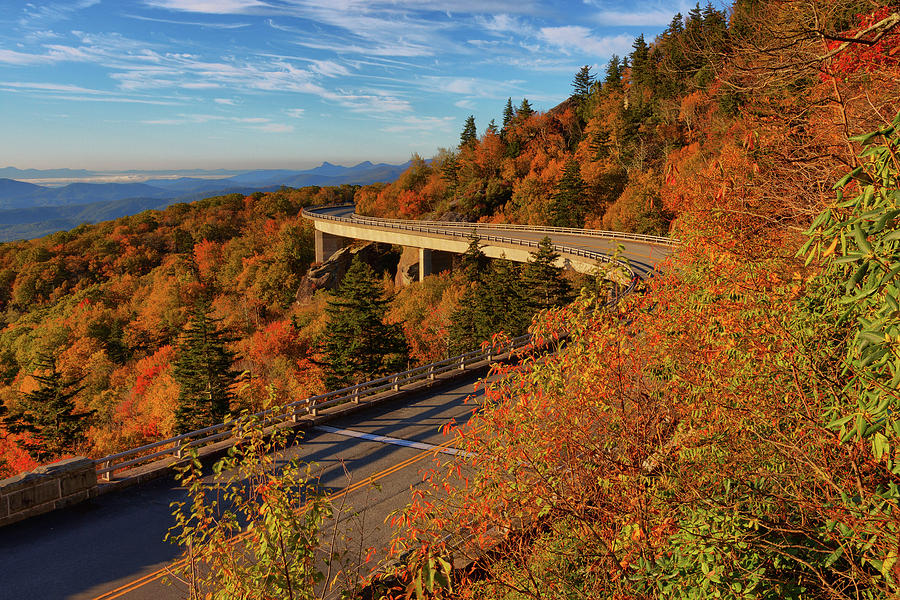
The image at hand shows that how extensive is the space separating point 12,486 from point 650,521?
11.7 meters

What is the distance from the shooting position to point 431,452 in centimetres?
1455


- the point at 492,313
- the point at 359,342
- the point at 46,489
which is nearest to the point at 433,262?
the point at 492,313

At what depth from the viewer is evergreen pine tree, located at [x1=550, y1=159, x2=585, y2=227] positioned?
64125mm

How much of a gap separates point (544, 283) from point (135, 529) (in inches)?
1185

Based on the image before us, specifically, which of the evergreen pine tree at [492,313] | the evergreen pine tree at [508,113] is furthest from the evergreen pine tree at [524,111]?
the evergreen pine tree at [492,313]

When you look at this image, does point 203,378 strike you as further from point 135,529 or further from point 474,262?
point 474,262

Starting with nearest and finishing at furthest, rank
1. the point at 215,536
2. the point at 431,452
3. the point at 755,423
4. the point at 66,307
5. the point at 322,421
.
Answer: the point at 215,536, the point at 755,423, the point at 431,452, the point at 322,421, the point at 66,307

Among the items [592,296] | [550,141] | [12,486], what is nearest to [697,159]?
[550,141]

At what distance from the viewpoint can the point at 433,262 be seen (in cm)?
6512

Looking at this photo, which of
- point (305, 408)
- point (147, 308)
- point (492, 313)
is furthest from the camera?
point (147, 308)

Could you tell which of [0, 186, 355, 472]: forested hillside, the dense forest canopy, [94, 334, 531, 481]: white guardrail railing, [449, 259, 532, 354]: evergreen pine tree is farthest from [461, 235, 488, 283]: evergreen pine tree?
the dense forest canopy

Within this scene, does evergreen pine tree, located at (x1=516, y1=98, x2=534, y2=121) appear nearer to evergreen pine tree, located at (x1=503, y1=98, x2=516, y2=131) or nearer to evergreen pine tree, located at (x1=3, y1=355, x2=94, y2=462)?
evergreen pine tree, located at (x1=503, y1=98, x2=516, y2=131)

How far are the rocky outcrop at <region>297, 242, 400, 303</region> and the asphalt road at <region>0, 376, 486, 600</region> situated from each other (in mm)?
60075

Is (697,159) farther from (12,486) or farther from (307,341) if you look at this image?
(12,486)
